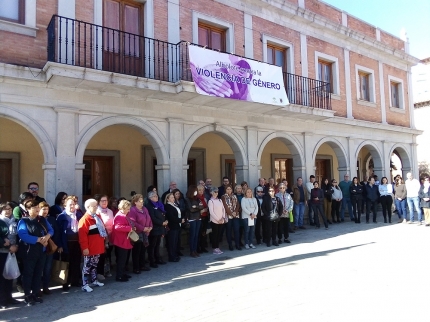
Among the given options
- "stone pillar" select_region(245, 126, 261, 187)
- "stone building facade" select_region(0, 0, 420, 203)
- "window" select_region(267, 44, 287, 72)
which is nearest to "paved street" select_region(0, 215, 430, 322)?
"stone building facade" select_region(0, 0, 420, 203)

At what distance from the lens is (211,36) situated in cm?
1063

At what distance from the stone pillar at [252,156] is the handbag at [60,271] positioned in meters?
6.21

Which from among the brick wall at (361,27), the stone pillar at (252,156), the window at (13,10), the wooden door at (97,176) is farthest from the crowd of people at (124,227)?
the brick wall at (361,27)

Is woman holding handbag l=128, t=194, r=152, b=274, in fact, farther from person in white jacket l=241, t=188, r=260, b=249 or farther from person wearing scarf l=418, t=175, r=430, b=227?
person wearing scarf l=418, t=175, r=430, b=227

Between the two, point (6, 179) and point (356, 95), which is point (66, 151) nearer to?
point (6, 179)

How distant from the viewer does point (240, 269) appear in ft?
22.0

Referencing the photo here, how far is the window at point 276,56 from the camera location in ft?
39.3

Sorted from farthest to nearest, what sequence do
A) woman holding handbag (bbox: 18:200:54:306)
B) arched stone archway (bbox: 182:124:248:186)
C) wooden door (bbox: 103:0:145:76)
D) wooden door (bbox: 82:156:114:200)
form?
1. wooden door (bbox: 82:156:114:200)
2. arched stone archway (bbox: 182:124:248:186)
3. wooden door (bbox: 103:0:145:76)
4. woman holding handbag (bbox: 18:200:54:306)

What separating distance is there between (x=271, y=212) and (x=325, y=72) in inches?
281

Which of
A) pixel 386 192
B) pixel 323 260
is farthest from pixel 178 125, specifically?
pixel 386 192

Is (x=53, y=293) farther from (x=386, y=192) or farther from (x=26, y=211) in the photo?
(x=386, y=192)

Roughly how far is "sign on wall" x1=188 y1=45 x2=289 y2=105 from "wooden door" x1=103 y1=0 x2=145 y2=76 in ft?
4.61

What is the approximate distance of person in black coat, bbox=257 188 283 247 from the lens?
29.6 ft

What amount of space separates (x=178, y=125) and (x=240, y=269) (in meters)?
4.17
